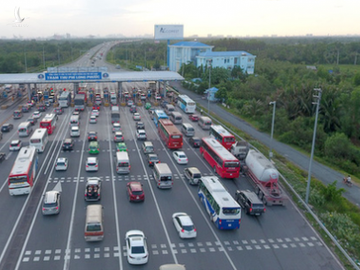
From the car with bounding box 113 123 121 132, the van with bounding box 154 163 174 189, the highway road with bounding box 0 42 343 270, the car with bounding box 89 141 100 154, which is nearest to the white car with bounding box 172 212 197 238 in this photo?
the highway road with bounding box 0 42 343 270

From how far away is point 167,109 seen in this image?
51.9 meters

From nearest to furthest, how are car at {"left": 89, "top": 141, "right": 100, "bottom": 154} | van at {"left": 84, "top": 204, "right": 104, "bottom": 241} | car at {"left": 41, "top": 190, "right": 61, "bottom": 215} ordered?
van at {"left": 84, "top": 204, "right": 104, "bottom": 241}, car at {"left": 41, "top": 190, "right": 61, "bottom": 215}, car at {"left": 89, "top": 141, "right": 100, "bottom": 154}

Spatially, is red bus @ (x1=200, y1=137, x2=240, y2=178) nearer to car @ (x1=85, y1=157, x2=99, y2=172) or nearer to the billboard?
car @ (x1=85, y1=157, x2=99, y2=172)

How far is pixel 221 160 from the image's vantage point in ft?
90.6

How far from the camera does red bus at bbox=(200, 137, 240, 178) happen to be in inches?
1070

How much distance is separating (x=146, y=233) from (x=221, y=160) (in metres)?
10.3

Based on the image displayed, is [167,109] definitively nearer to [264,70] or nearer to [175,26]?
[264,70]

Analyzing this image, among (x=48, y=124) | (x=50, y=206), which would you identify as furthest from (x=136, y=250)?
(x=48, y=124)

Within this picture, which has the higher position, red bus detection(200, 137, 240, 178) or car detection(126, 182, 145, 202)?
red bus detection(200, 137, 240, 178)

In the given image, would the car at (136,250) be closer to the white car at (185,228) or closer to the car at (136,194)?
the white car at (185,228)

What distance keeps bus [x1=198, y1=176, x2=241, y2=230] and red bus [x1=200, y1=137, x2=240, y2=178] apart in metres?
4.98

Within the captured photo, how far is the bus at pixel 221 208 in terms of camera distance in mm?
19734

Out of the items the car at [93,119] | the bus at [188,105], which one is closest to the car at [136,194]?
the car at [93,119]

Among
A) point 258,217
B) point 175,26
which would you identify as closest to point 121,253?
point 258,217
